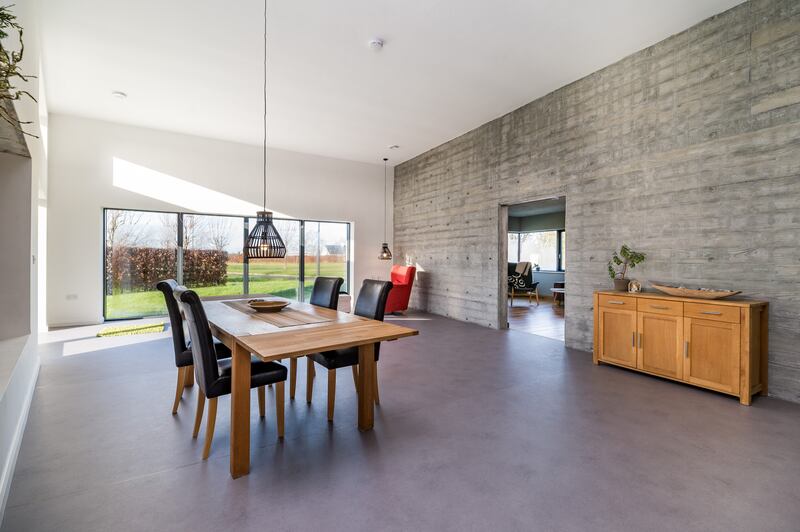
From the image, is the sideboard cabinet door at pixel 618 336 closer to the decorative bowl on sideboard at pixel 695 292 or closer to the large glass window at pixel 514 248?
the decorative bowl on sideboard at pixel 695 292

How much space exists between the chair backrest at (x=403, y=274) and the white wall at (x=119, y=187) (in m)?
1.74

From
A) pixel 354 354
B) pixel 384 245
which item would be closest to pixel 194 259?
pixel 384 245

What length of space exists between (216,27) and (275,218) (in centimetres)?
411

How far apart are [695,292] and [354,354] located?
2.97 metres

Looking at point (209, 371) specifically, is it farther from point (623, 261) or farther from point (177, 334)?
point (623, 261)

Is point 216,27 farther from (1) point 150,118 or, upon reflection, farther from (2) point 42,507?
(2) point 42,507

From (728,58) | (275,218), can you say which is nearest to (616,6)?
(728,58)

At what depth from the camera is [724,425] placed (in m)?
2.56

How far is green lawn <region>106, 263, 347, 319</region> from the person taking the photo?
6240mm

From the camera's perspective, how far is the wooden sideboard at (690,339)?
9.62 ft

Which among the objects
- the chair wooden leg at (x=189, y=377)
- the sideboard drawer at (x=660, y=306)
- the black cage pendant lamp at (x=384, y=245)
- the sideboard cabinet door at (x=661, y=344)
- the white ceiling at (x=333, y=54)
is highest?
the white ceiling at (x=333, y=54)

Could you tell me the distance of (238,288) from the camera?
713 cm

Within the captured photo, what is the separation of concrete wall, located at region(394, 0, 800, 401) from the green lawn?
393 centimetres

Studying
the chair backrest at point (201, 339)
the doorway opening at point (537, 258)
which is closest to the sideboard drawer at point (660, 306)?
the chair backrest at point (201, 339)
